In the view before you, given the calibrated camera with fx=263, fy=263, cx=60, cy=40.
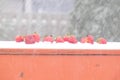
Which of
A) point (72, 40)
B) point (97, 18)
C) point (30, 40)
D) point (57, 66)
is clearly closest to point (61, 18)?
point (97, 18)

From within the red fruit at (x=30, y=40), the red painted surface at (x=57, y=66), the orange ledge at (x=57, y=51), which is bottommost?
the red painted surface at (x=57, y=66)

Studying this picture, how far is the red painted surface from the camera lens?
135 centimetres

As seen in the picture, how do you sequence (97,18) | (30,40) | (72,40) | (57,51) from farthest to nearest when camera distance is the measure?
(97,18) < (72,40) < (30,40) < (57,51)

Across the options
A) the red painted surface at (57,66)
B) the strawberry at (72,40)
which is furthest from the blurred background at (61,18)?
the red painted surface at (57,66)

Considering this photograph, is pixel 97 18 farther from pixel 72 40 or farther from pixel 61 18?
pixel 72 40

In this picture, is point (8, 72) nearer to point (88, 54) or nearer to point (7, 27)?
point (88, 54)

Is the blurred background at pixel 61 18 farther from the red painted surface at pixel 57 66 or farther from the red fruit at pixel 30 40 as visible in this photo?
the red painted surface at pixel 57 66

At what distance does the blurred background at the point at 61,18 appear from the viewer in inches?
126

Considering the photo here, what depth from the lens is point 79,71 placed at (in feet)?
4.54

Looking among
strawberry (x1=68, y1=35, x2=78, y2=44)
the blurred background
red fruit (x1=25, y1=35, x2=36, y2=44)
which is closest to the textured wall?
the blurred background

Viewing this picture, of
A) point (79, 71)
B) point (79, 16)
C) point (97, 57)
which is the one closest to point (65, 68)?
point (79, 71)

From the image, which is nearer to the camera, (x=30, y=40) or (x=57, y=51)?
(x=57, y=51)

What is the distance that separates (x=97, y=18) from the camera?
324 centimetres

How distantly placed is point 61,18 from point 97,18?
0.44 m
